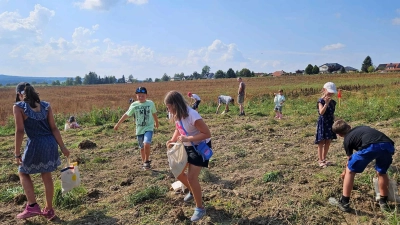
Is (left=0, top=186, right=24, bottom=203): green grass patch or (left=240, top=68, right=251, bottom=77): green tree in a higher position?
(left=240, top=68, right=251, bottom=77): green tree

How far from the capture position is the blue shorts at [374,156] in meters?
3.67

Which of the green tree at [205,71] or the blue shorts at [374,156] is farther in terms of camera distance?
the green tree at [205,71]

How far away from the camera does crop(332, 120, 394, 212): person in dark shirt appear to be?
3688 mm

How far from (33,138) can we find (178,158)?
1.80 metres

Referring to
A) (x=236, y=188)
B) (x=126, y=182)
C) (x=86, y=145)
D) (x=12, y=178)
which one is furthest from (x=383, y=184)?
(x=86, y=145)

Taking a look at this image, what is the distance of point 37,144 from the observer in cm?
391

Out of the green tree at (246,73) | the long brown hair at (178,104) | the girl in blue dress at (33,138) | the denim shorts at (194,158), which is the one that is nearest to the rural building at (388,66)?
the green tree at (246,73)

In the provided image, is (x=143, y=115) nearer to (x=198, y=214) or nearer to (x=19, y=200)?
(x=19, y=200)

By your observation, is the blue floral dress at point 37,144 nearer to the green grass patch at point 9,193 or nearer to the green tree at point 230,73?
the green grass patch at point 9,193

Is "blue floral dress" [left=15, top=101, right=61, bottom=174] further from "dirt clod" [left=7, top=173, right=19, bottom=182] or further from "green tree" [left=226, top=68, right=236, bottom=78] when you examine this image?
"green tree" [left=226, top=68, right=236, bottom=78]

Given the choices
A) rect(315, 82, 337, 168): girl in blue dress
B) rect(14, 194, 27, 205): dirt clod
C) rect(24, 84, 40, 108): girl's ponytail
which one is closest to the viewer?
rect(24, 84, 40, 108): girl's ponytail

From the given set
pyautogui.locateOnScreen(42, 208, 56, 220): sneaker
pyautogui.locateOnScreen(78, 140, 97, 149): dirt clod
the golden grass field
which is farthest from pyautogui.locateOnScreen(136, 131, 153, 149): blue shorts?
pyautogui.locateOnScreen(78, 140, 97, 149): dirt clod

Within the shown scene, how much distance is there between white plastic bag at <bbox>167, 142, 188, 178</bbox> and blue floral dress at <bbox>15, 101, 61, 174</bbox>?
1527mm

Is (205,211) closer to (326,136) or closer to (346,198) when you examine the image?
(346,198)
